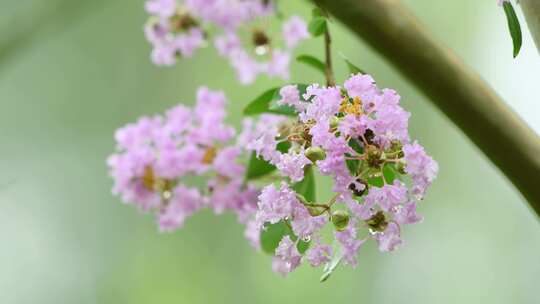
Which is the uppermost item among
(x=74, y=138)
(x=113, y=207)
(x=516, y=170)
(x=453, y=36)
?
(x=74, y=138)

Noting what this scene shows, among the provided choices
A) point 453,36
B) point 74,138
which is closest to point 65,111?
point 74,138

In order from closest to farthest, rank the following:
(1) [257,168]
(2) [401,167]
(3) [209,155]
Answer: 1. (2) [401,167]
2. (1) [257,168]
3. (3) [209,155]

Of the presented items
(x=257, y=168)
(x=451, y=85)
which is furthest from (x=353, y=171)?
(x=257, y=168)

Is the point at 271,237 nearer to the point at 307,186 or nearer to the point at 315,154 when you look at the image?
the point at 307,186

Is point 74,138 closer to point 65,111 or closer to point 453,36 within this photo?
point 65,111

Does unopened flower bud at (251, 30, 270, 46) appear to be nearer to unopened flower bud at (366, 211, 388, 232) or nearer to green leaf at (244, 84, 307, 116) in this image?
green leaf at (244, 84, 307, 116)

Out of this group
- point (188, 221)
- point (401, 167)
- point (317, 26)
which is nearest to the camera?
point (401, 167)
